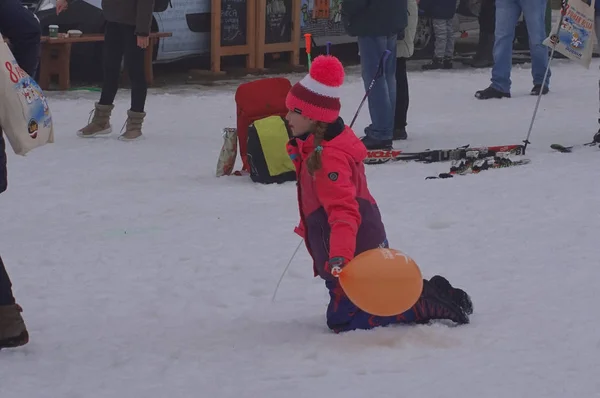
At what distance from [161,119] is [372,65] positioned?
7.89ft

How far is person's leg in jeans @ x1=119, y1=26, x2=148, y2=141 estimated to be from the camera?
26.8 ft

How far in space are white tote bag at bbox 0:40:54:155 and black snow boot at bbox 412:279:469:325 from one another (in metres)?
1.59

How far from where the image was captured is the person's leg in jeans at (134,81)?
816 centimetres

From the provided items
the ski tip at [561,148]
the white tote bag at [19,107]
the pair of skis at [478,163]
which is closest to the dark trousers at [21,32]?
the white tote bag at [19,107]

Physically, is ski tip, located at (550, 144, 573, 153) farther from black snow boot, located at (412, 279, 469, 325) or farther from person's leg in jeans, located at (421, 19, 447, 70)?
person's leg in jeans, located at (421, 19, 447, 70)

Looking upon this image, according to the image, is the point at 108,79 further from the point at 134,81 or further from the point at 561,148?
the point at 561,148

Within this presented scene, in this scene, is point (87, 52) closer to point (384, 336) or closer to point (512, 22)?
point (512, 22)

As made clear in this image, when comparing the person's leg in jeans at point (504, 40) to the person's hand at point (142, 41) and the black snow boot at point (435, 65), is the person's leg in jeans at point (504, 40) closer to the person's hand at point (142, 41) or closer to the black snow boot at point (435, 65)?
the black snow boot at point (435, 65)

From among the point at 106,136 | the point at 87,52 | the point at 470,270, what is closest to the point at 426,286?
the point at 470,270

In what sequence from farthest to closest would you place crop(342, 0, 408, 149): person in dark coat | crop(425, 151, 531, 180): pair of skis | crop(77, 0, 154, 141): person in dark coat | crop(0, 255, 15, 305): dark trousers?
1. crop(77, 0, 154, 141): person in dark coat
2. crop(342, 0, 408, 149): person in dark coat
3. crop(425, 151, 531, 180): pair of skis
4. crop(0, 255, 15, 305): dark trousers

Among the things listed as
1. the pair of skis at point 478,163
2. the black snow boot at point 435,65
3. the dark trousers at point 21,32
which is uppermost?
the dark trousers at point 21,32

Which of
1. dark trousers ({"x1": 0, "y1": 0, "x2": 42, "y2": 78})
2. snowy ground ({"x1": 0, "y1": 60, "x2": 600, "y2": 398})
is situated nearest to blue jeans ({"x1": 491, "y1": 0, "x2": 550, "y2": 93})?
snowy ground ({"x1": 0, "y1": 60, "x2": 600, "y2": 398})

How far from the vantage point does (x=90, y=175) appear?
727 cm

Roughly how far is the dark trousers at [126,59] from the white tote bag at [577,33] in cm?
318
